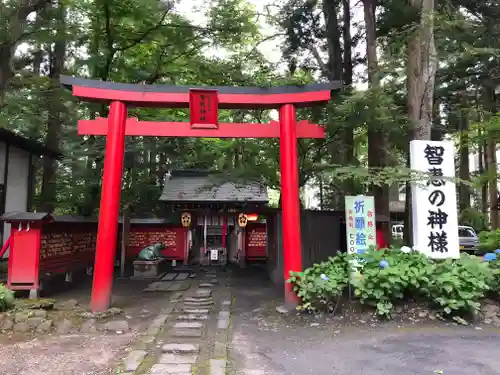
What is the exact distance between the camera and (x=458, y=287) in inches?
287

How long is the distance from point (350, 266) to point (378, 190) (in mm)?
5375

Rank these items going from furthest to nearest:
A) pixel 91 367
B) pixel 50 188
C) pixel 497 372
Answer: pixel 50 188, pixel 91 367, pixel 497 372

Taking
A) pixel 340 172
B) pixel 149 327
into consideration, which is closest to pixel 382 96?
pixel 340 172

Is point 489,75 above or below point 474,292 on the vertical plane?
above

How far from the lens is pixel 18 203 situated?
1416 cm

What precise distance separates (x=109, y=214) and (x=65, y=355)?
3.31m

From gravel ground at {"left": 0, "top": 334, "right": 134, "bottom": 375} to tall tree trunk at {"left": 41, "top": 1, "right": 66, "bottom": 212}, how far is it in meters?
10.5

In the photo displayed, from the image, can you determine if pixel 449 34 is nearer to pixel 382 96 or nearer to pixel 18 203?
pixel 382 96

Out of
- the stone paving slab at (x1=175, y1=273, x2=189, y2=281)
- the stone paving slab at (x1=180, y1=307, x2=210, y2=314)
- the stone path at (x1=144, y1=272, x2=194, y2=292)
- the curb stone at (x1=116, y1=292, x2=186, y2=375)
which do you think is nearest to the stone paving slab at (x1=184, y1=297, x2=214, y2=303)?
the stone paving slab at (x1=180, y1=307, x2=210, y2=314)

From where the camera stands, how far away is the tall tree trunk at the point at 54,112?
47.3ft

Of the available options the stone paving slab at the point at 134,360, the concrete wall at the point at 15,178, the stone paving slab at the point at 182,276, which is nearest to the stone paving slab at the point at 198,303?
the stone paving slab at the point at 134,360

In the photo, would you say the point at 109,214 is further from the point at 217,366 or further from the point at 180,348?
the point at 217,366

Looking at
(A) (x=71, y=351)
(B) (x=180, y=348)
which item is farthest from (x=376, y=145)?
(A) (x=71, y=351)

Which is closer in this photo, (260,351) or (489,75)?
(260,351)
